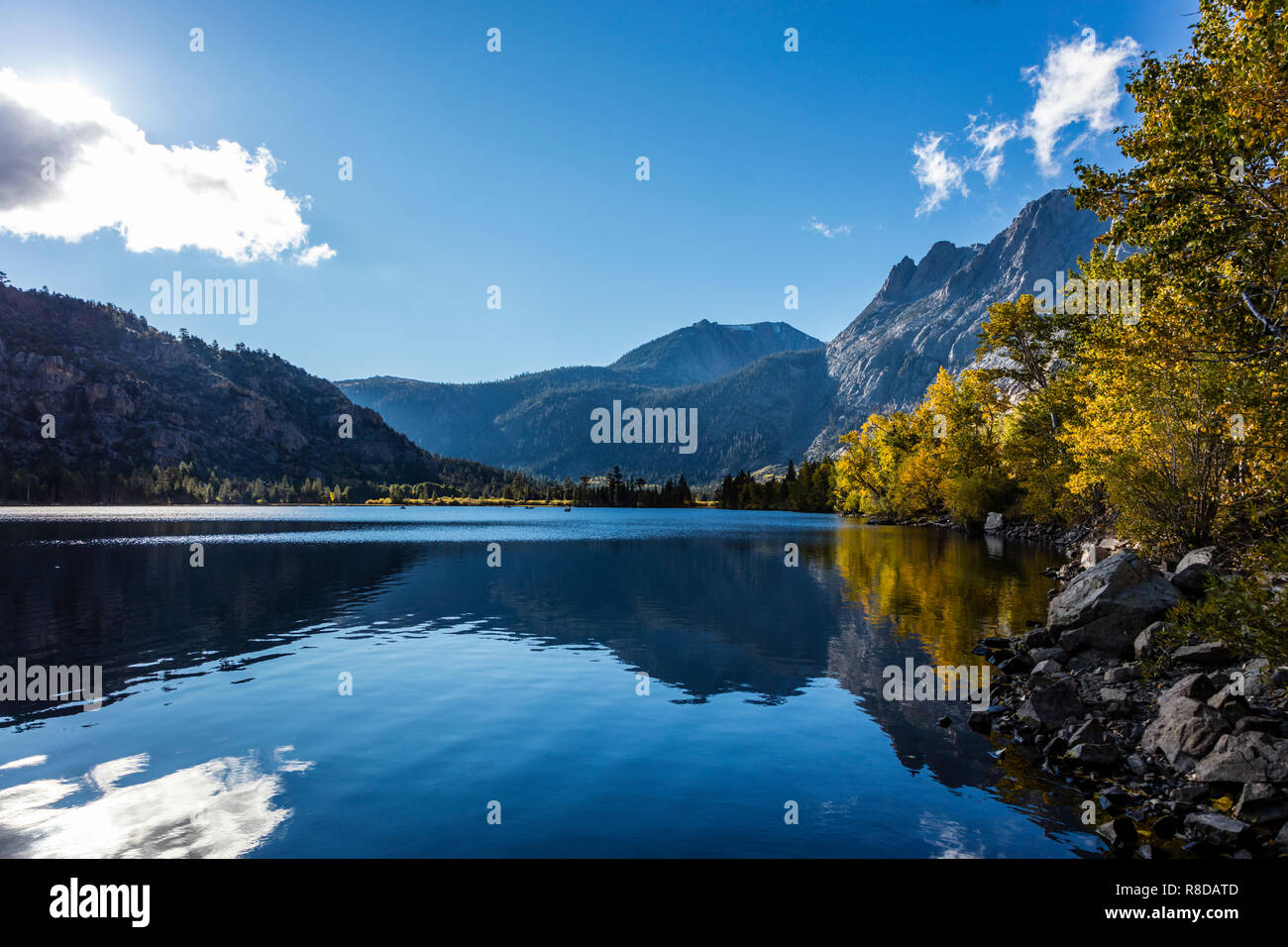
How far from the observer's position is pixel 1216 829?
10.7 meters

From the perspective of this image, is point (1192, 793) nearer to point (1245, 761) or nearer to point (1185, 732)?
point (1245, 761)

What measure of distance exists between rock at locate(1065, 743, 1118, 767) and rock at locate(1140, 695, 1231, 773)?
1036mm

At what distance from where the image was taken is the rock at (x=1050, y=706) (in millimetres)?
16375

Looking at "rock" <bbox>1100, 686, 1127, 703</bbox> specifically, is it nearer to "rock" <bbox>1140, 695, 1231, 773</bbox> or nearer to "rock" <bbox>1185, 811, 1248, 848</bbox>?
"rock" <bbox>1140, 695, 1231, 773</bbox>

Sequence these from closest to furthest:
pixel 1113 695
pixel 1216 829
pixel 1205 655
A: pixel 1216 829
pixel 1113 695
pixel 1205 655

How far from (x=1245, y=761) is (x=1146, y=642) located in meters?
8.69

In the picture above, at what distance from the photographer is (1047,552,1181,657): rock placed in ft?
71.7

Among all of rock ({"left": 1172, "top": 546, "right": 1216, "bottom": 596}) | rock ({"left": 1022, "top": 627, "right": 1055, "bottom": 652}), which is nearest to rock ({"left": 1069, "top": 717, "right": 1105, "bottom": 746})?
rock ({"left": 1022, "top": 627, "right": 1055, "bottom": 652})

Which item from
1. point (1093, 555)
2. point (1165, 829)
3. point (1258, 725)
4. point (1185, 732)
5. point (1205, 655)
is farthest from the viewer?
point (1093, 555)

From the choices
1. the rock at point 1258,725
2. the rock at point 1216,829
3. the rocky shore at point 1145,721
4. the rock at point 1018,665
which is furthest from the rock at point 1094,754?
the rock at point 1018,665

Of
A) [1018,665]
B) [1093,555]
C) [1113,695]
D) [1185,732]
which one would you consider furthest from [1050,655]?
[1093,555]

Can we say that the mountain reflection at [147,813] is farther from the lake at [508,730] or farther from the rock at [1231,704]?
the rock at [1231,704]
